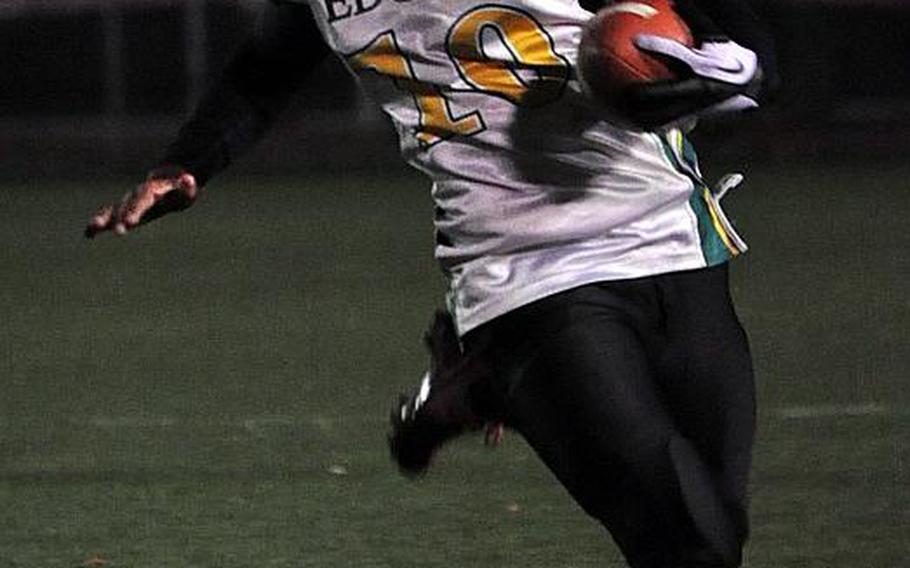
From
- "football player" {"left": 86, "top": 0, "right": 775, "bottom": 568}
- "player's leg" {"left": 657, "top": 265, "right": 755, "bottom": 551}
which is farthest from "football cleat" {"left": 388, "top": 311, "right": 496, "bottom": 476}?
"player's leg" {"left": 657, "top": 265, "right": 755, "bottom": 551}

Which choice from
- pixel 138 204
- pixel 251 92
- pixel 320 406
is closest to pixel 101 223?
pixel 138 204

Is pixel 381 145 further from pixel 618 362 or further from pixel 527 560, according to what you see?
pixel 618 362

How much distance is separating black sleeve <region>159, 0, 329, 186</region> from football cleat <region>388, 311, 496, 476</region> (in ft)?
1.58

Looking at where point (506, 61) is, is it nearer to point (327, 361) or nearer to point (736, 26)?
point (736, 26)

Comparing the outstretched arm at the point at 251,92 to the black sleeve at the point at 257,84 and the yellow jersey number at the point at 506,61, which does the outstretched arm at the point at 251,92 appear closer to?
the black sleeve at the point at 257,84

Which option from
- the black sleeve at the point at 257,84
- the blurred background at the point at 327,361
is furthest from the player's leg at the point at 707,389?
the black sleeve at the point at 257,84

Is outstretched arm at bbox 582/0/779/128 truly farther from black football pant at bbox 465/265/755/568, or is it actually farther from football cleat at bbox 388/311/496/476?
football cleat at bbox 388/311/496/476

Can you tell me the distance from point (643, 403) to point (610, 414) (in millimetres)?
60

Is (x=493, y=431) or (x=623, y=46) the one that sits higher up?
(x=623, y=46)

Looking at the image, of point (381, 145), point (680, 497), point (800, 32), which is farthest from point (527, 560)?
point (800, 32)

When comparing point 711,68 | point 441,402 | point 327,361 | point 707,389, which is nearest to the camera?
point 711,68

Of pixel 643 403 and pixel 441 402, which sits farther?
pixel 441 402

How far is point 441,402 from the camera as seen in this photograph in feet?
12.5

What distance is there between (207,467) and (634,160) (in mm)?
3027
